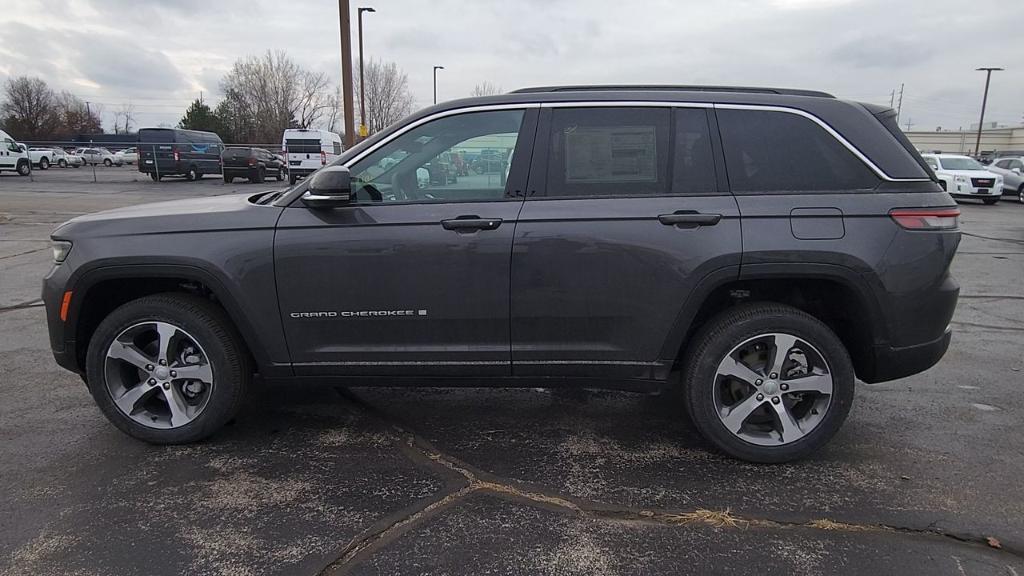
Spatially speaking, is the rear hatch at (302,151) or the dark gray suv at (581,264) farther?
the rear hatch at (302,151)

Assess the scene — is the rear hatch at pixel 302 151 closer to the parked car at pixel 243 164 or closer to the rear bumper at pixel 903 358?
the parked car at pixel 243 164

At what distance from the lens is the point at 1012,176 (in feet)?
77.3

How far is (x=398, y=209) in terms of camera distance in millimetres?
3305

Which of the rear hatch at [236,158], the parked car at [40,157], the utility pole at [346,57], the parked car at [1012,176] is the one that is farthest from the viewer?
the parked car at [40,157]

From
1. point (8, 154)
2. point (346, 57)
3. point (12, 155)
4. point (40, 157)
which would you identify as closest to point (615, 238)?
point (346, 57)

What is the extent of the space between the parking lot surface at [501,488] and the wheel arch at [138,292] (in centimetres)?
60

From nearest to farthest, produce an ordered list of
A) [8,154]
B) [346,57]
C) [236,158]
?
[346,57] < [236,158] < [8,154]

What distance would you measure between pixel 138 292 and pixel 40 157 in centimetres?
4782

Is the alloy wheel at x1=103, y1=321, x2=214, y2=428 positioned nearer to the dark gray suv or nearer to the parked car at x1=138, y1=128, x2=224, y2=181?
the dark gray suv

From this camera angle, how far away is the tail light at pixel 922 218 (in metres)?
3.15

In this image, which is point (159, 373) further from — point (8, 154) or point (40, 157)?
point (40, 157)

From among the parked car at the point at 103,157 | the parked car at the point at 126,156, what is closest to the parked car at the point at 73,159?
the parked car at the point at 103,157

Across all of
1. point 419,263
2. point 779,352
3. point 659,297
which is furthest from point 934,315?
point 419,263

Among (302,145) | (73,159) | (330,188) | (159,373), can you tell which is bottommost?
(159,373)
